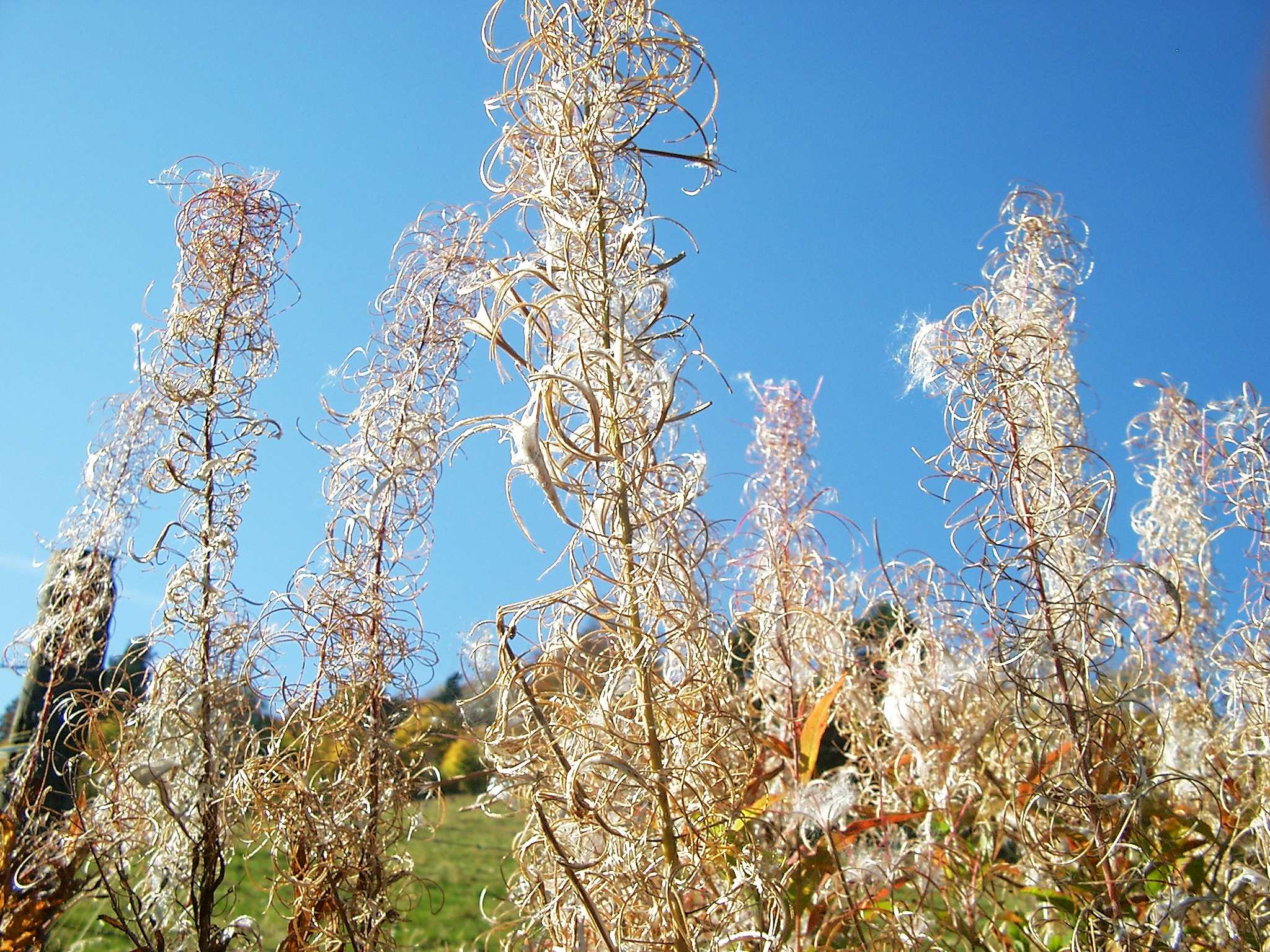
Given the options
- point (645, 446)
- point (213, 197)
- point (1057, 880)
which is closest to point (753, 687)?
point (1057, 880)

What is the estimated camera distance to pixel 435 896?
3.89m

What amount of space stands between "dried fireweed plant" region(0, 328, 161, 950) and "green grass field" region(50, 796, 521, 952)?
0.20 meters

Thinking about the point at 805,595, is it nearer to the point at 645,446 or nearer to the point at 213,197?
the point at 645,446

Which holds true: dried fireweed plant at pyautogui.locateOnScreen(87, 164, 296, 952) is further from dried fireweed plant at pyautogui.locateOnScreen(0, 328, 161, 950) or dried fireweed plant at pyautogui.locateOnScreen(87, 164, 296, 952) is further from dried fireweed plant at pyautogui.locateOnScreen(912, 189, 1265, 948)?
dried fireweed plant at pyautogui.locateOnScreen(912, 189, 1265, 948)

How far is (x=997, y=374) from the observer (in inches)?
51.9

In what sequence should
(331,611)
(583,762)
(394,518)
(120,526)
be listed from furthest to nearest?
(120,526) < (394,518) < (331,611) < (583,762)

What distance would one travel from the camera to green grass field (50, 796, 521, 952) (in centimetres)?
226

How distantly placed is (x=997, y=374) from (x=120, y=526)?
2.22 meters

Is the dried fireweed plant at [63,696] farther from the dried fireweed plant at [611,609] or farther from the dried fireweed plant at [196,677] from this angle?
the dried fireweed plant at [611,609]

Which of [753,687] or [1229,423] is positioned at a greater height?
[1229,423]

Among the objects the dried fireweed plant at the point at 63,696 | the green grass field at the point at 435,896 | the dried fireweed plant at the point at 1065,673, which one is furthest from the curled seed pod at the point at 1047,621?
the dried fireweed plant at the point at 63,696

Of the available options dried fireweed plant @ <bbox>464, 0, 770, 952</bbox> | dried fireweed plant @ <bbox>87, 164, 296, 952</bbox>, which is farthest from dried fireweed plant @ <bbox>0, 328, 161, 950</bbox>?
dried fireweed plant @ <bbox>464, 0, 770, 952</bbox>

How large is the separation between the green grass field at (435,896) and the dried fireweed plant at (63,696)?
0.67ft

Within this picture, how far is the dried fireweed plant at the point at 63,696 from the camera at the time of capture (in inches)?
70.3
